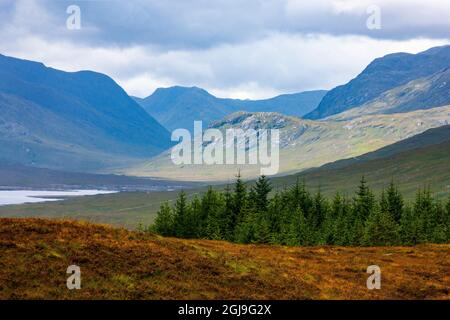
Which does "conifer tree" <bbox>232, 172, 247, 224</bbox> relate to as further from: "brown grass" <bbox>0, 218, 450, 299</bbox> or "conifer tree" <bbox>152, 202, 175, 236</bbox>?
"brown grass" <bbox>0, 218, 450, 299</bbox>

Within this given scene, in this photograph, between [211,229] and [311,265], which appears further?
[211,229]

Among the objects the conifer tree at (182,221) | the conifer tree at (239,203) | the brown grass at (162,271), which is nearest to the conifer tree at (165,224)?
the conifer tree at (182,221)

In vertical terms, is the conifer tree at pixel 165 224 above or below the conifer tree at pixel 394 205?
below

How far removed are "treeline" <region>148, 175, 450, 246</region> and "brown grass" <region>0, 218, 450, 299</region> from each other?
29.6m

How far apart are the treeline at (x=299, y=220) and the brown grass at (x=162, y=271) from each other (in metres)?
29.6

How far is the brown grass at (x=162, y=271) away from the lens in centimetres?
2889

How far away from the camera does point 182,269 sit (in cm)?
3300

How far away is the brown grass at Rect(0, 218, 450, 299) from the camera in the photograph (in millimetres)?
28891

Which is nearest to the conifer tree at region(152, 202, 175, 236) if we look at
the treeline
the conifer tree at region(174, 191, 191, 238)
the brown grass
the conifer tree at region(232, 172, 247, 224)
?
the treeline

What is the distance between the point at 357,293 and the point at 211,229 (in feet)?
155

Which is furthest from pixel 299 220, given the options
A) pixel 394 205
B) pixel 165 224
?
pixel 394 205

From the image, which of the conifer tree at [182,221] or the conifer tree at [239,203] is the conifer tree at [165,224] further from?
the conifer tree at [239,203]

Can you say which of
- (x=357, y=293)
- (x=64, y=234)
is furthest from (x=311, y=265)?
(x=64, y=234)
